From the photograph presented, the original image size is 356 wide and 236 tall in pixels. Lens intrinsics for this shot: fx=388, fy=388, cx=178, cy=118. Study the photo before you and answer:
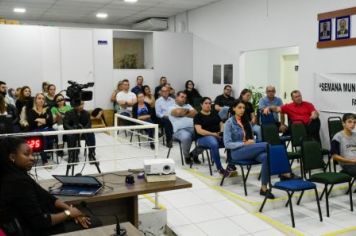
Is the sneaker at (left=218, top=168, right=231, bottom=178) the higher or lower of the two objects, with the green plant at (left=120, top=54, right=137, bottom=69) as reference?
lower

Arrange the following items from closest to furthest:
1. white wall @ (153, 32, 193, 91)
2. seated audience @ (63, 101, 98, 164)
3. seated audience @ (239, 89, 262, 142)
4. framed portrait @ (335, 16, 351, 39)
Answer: seated audience @ (63, 101, 98, 164), framed portrait @ (335, 16, 351, 39), seated audience @ (239, 89, 262, 142), white wall @ (153, 32, 193, 91)

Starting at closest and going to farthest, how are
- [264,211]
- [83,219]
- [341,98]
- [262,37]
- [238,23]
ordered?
[83,219] < [264,211] < [341,98] < [262,37] < [238,23]

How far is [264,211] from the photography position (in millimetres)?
4551

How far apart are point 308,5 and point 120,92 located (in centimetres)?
449

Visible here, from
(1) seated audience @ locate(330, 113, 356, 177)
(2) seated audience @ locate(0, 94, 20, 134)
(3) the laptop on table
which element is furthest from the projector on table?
(2) seated audience @ locate(0, 94, 20, 134)

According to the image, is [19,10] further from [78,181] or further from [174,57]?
[78,181]

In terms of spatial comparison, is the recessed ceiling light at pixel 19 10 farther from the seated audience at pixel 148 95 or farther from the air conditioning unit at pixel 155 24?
the seated audience at pixel 148 95

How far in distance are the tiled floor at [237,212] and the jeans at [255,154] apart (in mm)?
322

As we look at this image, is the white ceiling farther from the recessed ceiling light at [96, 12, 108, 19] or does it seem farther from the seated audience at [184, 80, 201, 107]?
the seated audience at [184, 80, 201, 107]

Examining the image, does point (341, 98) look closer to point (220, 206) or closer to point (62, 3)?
point (220, 206)

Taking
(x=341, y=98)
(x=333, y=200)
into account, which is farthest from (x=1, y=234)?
(x=341, y=98)

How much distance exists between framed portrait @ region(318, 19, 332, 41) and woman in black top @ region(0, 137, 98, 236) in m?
5.26

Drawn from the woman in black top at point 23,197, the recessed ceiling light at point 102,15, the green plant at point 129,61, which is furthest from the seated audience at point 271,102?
the green plant at point 129,61

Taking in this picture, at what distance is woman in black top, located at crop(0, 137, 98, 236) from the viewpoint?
2400 millimetres
